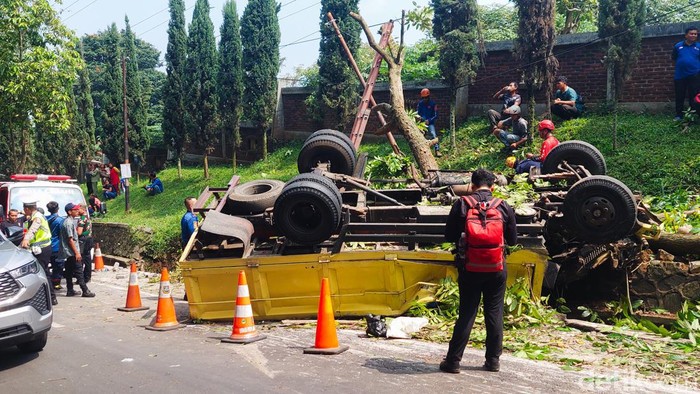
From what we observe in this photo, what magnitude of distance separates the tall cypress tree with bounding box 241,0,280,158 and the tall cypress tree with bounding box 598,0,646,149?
13.3 metres

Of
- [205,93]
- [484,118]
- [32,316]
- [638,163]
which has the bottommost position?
[32,316]

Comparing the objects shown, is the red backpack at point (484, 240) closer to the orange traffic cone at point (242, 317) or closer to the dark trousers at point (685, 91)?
the orange traffic cone at point (242, 317)

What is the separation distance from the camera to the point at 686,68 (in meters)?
15.2

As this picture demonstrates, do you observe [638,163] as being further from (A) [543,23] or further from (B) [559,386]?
(B) [559,386]

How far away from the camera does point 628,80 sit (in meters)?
17.0

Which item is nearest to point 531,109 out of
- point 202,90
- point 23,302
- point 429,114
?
point 429,114

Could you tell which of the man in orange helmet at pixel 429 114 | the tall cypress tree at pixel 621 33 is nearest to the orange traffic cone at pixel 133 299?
the man in orange helmet at pixel 429 114

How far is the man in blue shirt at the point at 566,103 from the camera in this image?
54.7 ft

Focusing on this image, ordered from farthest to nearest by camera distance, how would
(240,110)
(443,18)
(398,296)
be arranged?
1. (240,110)
2. (443,18)
3. (398,296)

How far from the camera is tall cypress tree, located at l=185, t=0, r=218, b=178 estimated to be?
27.8 meters

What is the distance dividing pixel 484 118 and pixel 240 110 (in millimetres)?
10730

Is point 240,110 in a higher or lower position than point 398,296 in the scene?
higher

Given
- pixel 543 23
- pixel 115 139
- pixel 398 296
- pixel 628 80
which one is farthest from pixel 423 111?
pixel 115 139

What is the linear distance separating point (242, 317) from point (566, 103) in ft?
36.9
